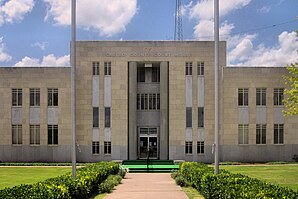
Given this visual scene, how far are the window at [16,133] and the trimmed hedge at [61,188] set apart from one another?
85.1 ft

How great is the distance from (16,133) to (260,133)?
25.6 metres

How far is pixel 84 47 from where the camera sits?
4812 cm

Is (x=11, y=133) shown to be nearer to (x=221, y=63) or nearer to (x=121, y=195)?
(x=221, y=63)

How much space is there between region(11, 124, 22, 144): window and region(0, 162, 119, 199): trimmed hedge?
2595 cm

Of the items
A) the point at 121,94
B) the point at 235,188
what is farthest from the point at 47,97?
the point at 235,188

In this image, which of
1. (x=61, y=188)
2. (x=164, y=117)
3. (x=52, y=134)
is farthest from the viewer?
(x=164, y=117)

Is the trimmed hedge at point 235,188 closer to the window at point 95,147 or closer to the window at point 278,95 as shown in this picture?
the window at point 95,147

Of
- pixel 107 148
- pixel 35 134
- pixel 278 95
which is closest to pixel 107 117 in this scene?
pixel 107 148

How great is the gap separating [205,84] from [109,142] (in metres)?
11.9

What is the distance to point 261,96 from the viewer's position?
1890 inches

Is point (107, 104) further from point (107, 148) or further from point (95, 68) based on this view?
point (107, 148)

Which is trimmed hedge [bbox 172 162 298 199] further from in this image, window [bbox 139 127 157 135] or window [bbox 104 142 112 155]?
window [bbox 139 127 157 135]

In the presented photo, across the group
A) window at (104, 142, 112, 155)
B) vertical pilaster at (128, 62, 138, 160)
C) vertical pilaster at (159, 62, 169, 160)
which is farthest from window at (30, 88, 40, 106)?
vertical pilaster at (159, 62, 169, 160)

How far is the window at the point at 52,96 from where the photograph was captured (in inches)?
1875
